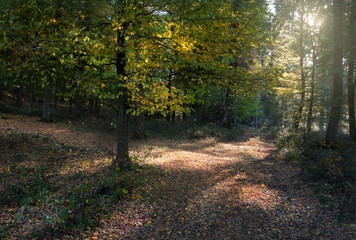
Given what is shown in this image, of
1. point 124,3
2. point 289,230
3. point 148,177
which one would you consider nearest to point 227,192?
point 289,230

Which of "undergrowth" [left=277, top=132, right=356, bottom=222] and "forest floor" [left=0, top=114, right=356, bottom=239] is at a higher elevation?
"undergrowth" [left=277, top=132, right=356, bottom=222]

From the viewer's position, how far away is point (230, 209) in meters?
5.34

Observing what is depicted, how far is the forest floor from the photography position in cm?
441

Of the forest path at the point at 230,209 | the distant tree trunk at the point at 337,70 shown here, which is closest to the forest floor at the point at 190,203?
the forest path at the point at 230,209

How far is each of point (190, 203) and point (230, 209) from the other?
1.05 metres

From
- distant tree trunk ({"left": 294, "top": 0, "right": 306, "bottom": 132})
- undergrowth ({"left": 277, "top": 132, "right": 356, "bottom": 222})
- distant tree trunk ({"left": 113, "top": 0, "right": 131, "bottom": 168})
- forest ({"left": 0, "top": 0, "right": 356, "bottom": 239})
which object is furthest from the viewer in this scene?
distant tree trunk ({"left": 294, "top": 0, "right": 306, "bottom": 132})

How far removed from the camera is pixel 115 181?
5.98 meters

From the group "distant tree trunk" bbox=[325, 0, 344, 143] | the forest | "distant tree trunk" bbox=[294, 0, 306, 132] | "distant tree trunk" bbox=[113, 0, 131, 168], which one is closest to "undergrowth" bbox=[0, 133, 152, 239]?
the forest

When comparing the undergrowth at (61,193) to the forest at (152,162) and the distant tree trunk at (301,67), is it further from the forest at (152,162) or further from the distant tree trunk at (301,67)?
the distant tree trunk at (301,67)

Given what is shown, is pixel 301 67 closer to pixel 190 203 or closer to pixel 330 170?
pixel 330 170

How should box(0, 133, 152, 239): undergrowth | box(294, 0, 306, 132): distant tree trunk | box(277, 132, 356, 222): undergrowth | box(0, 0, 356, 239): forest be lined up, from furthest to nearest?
box(294, 0, 306, 132): distant tree trunk → box(277, 132, 356, 222): undergrowth → box(0, 0, 356, 239): forest → box(0, 133, 152, 239): undergrowth

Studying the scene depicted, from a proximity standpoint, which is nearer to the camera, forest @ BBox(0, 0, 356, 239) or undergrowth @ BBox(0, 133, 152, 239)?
undergrowth @ BBox(0, 133, 152, 239)

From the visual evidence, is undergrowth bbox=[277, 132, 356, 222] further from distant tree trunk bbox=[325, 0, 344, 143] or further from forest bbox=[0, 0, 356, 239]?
distant tree trunk bbox=[325, 0, 344, 143]

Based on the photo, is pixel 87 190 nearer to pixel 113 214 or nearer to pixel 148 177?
pixel 113 214
